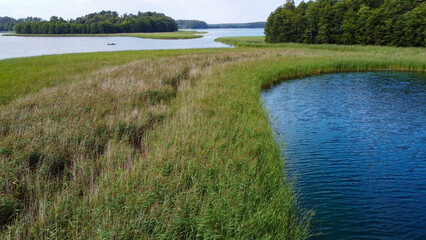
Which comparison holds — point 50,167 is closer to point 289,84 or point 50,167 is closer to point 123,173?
point 123,173

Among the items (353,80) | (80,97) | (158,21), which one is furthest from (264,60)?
(158,21)

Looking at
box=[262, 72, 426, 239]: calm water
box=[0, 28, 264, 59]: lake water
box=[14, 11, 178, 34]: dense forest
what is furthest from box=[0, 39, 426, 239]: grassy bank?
box=[14, 11, 178, 34]: dense forest

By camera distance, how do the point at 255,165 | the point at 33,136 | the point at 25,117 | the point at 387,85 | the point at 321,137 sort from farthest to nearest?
the point at 387,85 → the point at 321,137 → the point at 25,117 → the point at 33,136 → the point at 255,165

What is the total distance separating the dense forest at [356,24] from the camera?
127 feet

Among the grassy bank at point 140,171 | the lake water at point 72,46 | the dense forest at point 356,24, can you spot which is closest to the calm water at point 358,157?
the grassy bank at point 140,171

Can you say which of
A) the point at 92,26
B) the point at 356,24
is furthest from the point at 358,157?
the point at 92,26

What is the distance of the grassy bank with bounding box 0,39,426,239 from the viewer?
3971 millimetres

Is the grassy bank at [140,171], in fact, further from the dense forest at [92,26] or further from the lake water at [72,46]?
the dense forest at [92,26]

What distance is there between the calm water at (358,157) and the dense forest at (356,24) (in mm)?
27382

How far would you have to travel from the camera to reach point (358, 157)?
8.57 metres

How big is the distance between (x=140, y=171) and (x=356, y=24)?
50.7 m

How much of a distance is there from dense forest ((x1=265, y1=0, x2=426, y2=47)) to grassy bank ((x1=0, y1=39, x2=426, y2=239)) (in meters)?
38.3

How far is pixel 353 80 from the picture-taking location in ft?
70.6

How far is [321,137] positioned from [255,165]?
5.28 m
